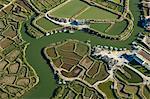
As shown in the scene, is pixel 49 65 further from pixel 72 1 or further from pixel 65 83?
pixel 72 1

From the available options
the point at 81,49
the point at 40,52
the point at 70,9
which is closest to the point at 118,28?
the point at 81,49

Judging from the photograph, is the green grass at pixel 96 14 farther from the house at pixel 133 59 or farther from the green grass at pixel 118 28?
the house at pixel 133 59

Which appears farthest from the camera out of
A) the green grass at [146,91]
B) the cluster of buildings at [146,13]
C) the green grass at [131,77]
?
the cluster of buildings at [146,13]

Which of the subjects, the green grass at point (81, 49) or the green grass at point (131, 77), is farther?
the green grass at point (81, 49)

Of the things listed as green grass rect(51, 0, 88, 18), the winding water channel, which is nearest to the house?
the winding water channel

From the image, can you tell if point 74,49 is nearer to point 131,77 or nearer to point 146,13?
point 131,77

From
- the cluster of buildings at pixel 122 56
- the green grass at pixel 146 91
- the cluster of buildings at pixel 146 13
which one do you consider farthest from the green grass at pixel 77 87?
the cluster of buildings at pixel 146 13

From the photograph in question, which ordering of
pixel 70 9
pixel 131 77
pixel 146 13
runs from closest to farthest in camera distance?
pixel 131 77
pixel 146 13
pixel 70 9
